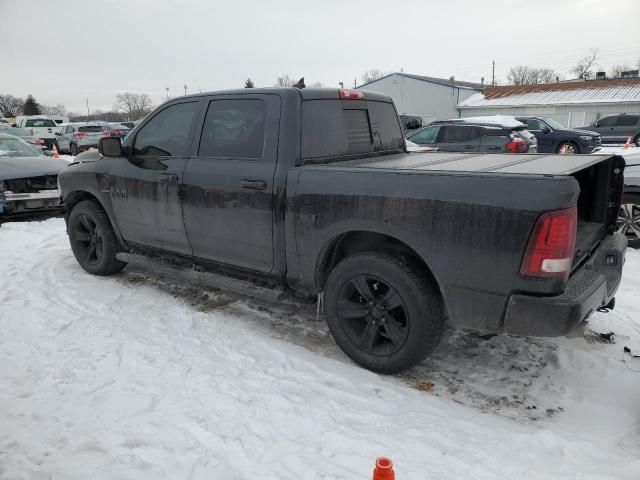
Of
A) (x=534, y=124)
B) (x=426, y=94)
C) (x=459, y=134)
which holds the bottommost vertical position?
(x=459, y=134)

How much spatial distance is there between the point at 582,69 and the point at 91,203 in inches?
3480

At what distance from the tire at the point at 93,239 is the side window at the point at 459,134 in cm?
942

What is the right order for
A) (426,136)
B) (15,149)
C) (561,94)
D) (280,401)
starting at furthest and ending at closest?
(561,94), (426,136), (15,149), (280,401)

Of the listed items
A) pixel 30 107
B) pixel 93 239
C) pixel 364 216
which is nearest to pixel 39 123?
pixel 93 239

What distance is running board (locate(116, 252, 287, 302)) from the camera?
3.93 m

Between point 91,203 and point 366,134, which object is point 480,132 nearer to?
point 366,134

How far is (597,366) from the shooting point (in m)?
3.53

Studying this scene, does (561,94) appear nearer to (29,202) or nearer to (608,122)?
(608,122)

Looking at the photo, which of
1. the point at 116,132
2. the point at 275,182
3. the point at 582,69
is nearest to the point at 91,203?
the point at 275,182

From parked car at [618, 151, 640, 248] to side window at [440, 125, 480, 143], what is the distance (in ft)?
20.5

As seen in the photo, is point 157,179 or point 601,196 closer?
point 601,196

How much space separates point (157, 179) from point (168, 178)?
0.17 meters

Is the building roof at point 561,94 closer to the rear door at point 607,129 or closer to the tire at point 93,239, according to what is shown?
the rear door at point 607,129

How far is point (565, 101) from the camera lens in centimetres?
3475
